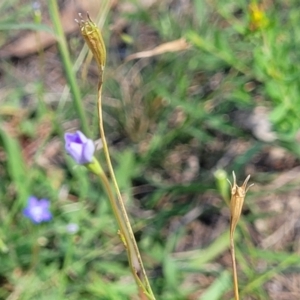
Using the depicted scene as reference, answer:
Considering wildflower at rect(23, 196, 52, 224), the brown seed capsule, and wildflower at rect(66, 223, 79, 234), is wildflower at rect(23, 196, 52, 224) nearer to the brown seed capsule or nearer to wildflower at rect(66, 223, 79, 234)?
wildflower at rect(66, 223, 79, 234)

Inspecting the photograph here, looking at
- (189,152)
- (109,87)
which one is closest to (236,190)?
(189,152)

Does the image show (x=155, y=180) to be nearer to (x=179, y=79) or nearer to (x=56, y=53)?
(x=179, y=79)

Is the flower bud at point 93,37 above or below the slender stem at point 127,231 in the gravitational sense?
above

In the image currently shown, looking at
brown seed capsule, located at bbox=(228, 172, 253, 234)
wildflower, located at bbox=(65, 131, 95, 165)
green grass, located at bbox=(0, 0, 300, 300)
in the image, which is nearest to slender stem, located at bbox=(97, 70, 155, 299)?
wildflower, located at bbox=(65, 131, 95, 165)

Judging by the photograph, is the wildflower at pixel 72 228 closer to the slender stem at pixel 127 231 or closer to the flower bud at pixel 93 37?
the slender stem at pixel 127 231

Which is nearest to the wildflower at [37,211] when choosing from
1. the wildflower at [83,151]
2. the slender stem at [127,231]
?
the slender stem at [127,231]

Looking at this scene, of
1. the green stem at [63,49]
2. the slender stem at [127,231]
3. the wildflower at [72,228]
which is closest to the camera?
the slender stem at [127,231]
